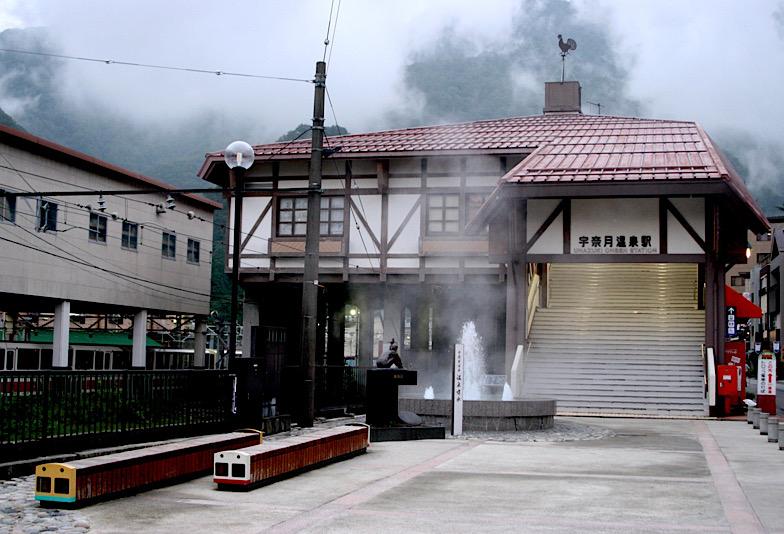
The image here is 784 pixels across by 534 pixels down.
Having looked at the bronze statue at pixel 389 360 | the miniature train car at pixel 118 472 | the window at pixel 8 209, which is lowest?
the miniature train car at pixel 118 472

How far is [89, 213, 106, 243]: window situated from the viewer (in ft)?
112

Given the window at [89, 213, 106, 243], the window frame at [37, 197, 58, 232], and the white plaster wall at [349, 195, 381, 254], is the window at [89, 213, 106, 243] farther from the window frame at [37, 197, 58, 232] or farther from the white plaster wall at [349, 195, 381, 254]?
the white plaster wall at [349, 195, 381, 254]

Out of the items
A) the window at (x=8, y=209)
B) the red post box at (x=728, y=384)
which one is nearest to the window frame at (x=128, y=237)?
the window at (x=8, y=209)

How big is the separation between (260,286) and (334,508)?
24234 millimetres

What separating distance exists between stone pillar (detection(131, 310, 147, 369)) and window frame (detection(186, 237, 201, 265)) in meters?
4.34

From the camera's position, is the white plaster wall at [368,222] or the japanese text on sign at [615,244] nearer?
the japanese text on sign at [615,244]

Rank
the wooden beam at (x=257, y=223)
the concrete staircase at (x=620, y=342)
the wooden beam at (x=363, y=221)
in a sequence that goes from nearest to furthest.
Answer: the concrete staircase at (x=620, y=342) → the wooden beam at (x=363, y=221) → the wooden beam at (x=257, y=223)

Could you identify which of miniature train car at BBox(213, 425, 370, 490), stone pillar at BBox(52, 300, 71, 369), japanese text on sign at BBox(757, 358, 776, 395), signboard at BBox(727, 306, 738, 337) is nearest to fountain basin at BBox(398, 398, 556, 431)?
miniature train car at BBox(213, 425, 370, 490)

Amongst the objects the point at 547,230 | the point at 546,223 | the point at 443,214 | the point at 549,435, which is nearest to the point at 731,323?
the point at 443,214

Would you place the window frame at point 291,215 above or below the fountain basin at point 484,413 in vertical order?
above

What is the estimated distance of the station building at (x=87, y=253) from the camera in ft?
97.8

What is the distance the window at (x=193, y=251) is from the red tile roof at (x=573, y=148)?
1043 centimetres

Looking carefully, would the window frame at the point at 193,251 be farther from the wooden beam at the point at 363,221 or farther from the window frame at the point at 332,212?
the wooden beam at the point at 363,221

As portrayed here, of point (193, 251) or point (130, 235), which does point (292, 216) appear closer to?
point (130, 235)
